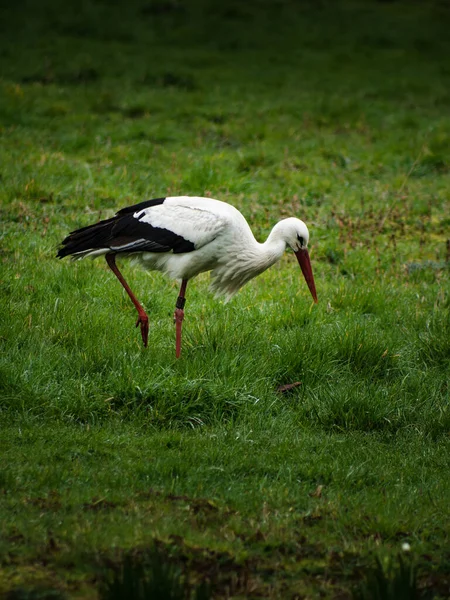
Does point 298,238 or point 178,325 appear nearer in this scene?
point 178,325

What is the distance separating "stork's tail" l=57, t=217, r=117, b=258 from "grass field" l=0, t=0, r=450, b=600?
0.46 meters

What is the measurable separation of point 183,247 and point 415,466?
2555mm

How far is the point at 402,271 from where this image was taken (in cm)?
A: 896

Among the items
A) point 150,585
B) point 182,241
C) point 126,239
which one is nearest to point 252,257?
point 182,241

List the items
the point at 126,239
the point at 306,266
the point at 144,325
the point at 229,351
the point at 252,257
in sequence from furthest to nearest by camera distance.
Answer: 1. the point at 306,266
2. the point at 252,257
3. the point at 126,239
4. the point at 144,325
5. the point at 229,351

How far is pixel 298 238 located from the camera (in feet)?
23.6

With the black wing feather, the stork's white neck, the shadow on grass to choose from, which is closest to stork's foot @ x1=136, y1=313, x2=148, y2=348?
the black wing feather

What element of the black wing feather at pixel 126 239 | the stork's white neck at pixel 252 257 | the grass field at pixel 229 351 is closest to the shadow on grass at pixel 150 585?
the grass field at pixel 229 351

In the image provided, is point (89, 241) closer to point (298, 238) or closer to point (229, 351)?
point (229, 351)

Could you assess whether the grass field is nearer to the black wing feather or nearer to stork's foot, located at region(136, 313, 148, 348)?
stork's foot, located at region(136, 313, 148, 348)

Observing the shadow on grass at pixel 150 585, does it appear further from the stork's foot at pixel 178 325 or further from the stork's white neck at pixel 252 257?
the stork's white neck at pixel 252 257

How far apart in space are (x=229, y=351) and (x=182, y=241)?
37.9 inches

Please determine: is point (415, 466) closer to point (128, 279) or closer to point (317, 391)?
point (317, 391)

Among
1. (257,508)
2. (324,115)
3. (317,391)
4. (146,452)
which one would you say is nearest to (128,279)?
(317,391)
